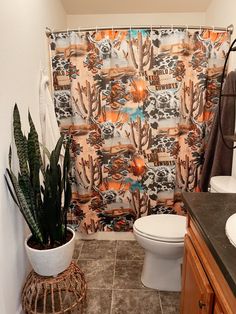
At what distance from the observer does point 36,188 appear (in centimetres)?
143

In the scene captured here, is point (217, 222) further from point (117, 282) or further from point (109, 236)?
point (109, 236)

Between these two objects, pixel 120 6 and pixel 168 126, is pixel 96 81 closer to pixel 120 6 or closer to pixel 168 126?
pixel 168 126

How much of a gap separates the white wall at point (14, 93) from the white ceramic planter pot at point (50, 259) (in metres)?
0.14

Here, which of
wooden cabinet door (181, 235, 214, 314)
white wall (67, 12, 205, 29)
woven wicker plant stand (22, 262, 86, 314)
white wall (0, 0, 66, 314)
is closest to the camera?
wooden cabinet door (181, 235, 214, 314)

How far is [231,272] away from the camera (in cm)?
75

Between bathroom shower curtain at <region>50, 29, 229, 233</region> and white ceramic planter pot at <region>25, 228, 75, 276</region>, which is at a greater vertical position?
bathroom shower curtain at <region>50, 29, 229, 233</region>

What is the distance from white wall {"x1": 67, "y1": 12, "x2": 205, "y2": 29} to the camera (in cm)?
266

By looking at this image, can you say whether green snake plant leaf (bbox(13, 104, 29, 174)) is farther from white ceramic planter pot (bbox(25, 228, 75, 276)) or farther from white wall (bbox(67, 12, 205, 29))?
white wall (bbox(67, 12, 205, 29))

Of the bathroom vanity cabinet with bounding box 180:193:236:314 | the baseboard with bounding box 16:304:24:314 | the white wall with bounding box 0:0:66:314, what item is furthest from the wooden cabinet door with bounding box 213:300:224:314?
the baseboard with bounding box 16:304:24:314

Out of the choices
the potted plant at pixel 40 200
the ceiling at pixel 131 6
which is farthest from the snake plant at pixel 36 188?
the ceiling at pixel 131 6

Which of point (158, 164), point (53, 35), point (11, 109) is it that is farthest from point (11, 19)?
point (158, 164)

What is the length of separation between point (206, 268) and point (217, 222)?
188 mm

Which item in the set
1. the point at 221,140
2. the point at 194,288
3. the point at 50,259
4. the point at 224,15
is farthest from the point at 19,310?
the point at 224,15

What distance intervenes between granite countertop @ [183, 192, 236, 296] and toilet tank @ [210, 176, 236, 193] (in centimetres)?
36
